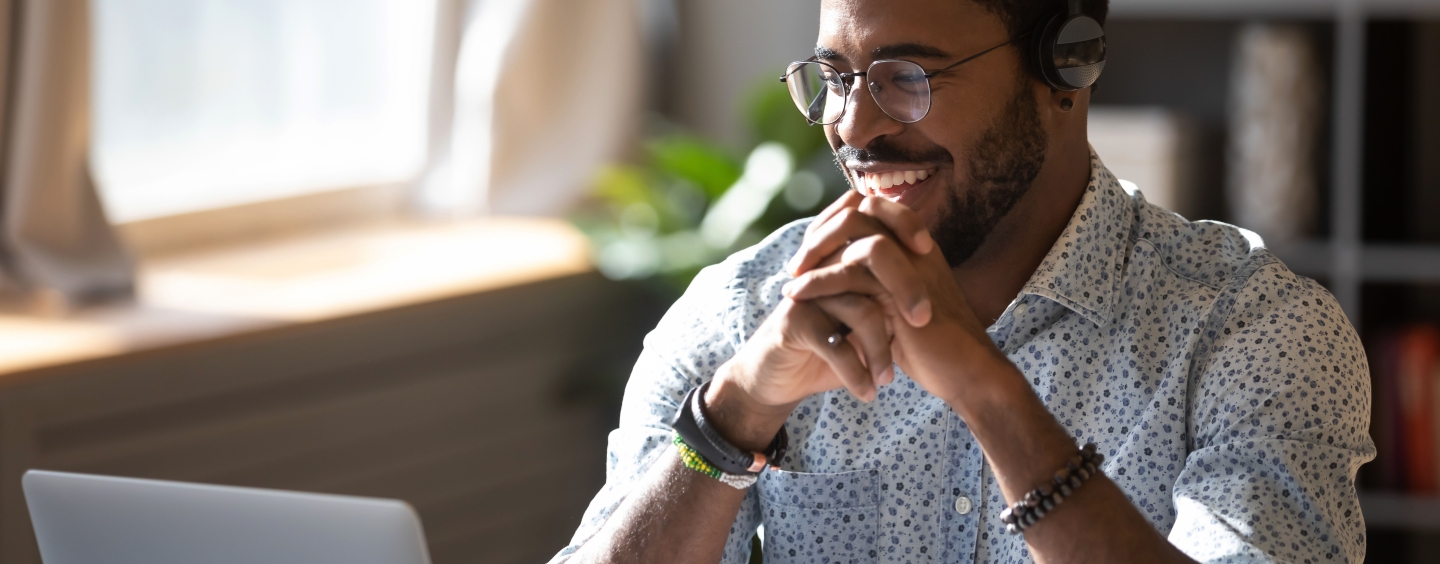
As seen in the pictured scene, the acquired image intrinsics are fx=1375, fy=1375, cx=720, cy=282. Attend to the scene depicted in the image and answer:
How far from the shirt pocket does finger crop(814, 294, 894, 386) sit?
229 millimetres

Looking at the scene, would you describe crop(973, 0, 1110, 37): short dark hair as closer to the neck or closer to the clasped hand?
the neck

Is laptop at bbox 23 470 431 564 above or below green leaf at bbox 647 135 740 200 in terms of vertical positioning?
above

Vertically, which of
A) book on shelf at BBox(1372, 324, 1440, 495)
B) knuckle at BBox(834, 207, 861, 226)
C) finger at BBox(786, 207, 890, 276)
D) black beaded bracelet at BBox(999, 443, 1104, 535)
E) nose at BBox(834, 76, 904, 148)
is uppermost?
nose at BBox(834, 76, 904, 148)

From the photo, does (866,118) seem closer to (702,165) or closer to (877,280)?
(877,280)

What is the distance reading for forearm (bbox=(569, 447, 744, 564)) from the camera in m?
1.20

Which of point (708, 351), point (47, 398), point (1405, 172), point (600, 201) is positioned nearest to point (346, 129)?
point (600, 201)

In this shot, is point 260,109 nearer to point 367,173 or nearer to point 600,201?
point 367,173

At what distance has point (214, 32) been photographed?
2613mm

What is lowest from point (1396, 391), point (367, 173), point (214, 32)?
point (1396, 391)

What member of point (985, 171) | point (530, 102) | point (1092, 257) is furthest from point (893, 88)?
point (530, 102)

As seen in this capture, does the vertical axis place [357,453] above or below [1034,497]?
below

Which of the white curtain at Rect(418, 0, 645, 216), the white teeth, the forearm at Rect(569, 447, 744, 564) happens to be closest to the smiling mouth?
the white teeth

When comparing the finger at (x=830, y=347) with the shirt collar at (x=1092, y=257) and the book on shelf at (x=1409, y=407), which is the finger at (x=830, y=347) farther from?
A: the book on shelf at (x=1409, y=407)

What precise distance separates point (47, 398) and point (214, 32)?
995 mm
